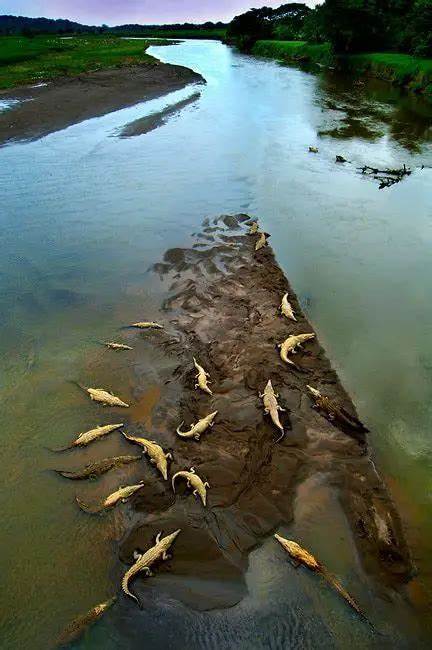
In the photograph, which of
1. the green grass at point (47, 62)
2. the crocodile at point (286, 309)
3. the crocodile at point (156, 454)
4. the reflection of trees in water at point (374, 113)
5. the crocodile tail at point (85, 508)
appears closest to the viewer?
the crocodile tail at point (85, 508)

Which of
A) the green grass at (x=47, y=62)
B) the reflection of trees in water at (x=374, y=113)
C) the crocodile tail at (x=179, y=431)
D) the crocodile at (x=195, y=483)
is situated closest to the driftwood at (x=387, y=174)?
the reflection of trees in water at (x=374, y=113)

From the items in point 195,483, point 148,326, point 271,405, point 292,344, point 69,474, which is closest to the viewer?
point 195,483

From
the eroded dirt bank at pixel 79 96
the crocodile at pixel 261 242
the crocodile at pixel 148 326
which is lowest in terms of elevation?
the crocodile at pixel 148 326

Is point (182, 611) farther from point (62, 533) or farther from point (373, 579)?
point (373, 579)

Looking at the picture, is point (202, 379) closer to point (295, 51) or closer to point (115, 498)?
point (115, 498)

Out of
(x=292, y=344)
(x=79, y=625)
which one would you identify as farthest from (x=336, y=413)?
(x=79, y=625)

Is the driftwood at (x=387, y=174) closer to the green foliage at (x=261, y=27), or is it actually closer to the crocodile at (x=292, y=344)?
the crocodile at (x=292, y=344)

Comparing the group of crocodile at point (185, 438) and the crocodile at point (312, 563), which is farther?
the group of crocodile at point (185, 438)
